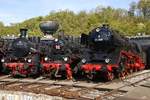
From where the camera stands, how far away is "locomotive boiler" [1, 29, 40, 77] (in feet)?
60.2

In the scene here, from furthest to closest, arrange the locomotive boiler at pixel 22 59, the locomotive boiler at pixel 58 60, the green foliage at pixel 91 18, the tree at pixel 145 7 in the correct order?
the tree at pixel 145 7 < the green foliage at pixel 91 18 < the locomotive boiler at pixel 22 59 < the locomotive boiler at pixel 58 60

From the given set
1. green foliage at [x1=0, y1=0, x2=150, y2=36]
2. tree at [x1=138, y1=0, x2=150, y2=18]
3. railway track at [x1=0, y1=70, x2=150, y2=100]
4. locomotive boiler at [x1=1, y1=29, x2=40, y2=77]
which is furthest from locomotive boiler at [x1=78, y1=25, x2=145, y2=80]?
tree at [x1=138, y1=0, x2=150, y2=18]

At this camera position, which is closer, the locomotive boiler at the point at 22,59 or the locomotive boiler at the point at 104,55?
the locomotive boiler at the point at 104,55

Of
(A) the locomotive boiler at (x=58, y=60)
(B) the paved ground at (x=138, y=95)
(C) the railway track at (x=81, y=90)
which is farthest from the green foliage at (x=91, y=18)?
(B) the paved ground at (x=138, y=95)

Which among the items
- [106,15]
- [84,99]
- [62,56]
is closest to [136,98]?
[84,99]

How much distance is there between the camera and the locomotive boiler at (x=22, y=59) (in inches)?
723

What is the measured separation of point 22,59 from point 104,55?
4.95 m

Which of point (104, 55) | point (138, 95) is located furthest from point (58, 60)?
point (138, 95)

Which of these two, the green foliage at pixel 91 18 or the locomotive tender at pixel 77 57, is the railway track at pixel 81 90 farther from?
the green foliage at pixel 91 18

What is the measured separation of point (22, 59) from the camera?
1891 cm

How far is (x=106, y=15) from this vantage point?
58.3 m

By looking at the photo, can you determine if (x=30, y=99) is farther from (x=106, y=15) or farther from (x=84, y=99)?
(x=106, y=15)

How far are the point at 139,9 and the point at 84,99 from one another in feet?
173

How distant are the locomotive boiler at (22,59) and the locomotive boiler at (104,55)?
297 centimetres
